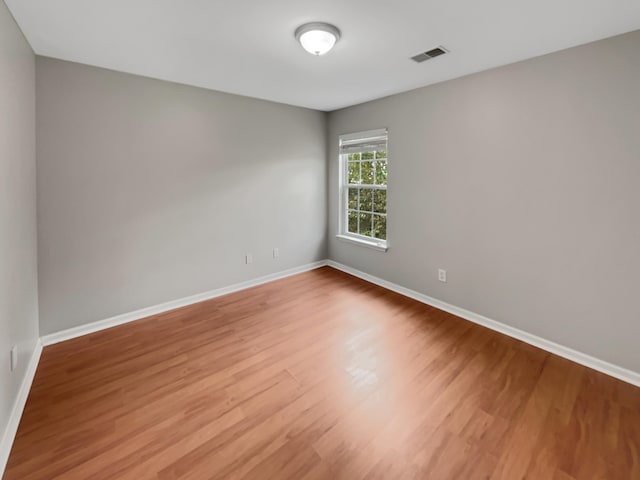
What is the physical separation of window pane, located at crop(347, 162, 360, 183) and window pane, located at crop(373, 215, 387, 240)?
65 centimetres

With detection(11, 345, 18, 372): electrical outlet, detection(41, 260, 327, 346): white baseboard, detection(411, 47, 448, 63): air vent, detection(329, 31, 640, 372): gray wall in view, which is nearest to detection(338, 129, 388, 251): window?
detection(329, 31, 640, 372): gray wall

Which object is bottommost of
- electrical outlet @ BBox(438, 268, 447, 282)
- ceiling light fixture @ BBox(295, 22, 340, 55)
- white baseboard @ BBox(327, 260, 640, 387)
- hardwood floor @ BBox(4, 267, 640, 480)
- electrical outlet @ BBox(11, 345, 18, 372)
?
hardwood floor @ BBox(4, 267, 640, 480)

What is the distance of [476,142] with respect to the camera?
2.79 metres

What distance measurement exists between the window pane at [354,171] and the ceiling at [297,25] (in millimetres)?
1478

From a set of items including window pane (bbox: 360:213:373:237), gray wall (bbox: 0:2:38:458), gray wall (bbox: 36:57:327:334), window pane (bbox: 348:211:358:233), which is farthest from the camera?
window pane (bbox: 348:211:358:233)

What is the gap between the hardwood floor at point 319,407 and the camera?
58.5 inches

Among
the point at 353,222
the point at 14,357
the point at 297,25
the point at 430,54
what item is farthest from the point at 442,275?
the point at 14,357

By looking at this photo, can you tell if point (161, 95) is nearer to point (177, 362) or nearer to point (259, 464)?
point (177, 362)

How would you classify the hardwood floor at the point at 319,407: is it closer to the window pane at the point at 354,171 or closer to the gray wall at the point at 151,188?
the gray wall at the point at 151,188

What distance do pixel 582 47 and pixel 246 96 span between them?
10.2 ft

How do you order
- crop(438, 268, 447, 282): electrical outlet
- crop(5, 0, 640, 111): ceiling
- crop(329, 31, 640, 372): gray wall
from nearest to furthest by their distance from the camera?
crop(5, 0, 640, 111): ceiling, crop(329, 31, 640, 372): gray wall, crop(438, 268, 447, 282): electrical outlet

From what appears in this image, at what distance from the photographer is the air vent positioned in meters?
2.24

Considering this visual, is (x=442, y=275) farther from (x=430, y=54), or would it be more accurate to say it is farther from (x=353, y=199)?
(x=430, y=54)

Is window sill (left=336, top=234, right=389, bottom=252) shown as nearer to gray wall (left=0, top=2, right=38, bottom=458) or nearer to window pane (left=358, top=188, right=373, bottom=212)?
window pane (left=358, top=188, right=373, bottom=212)
